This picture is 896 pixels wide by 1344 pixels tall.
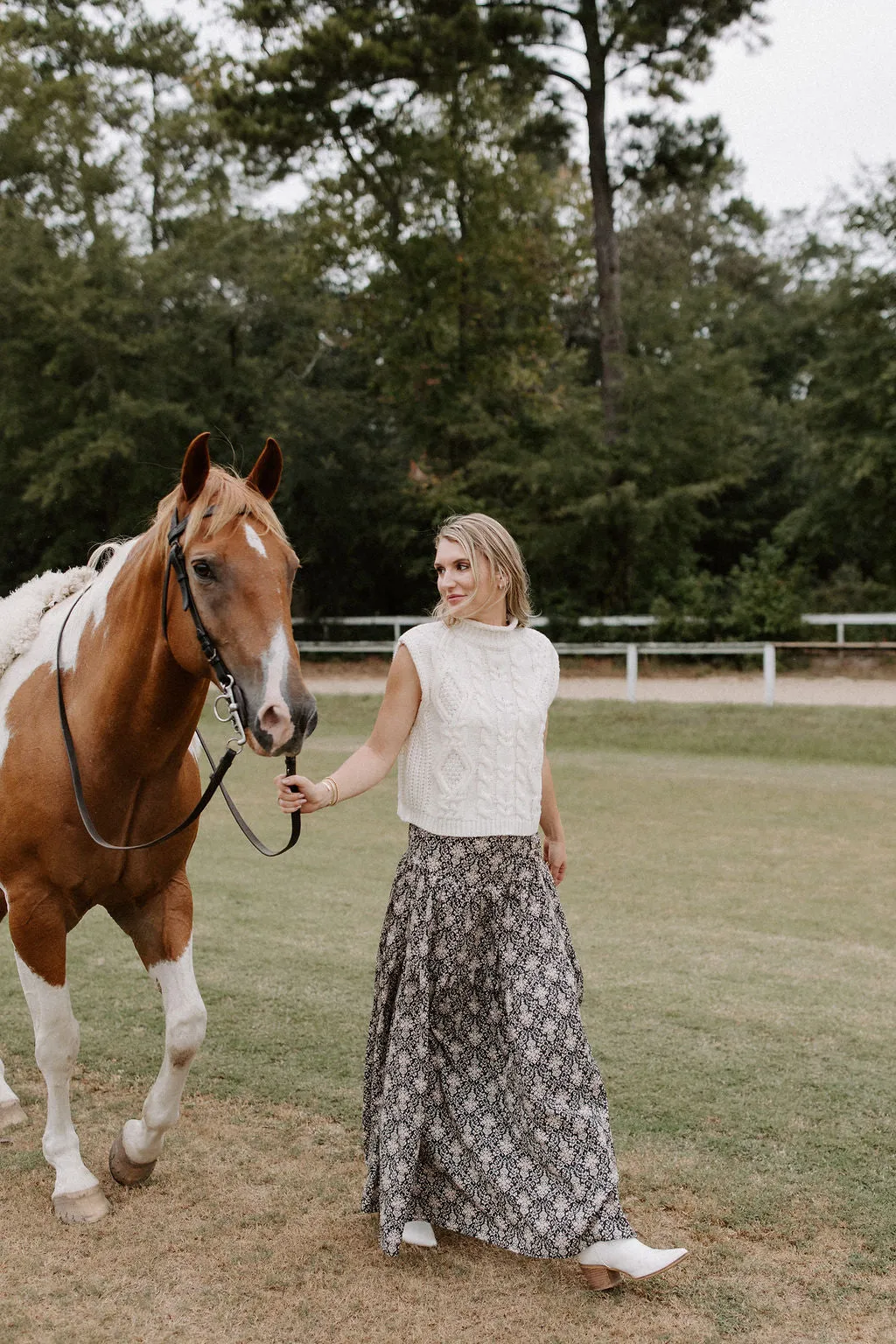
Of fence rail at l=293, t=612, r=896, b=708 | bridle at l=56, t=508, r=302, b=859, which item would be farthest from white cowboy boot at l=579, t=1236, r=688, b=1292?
fence rail at l=293, t=612, r=896, b=708

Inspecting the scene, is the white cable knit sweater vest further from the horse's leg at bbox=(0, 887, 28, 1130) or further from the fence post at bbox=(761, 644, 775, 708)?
the fence post at bbox=(761, 644, 775, 708)

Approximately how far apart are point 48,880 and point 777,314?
3255 cm

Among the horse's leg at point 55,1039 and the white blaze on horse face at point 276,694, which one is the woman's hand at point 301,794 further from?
the horse's leg at point 55,1039

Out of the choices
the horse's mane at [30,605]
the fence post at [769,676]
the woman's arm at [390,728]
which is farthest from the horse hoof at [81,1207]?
the fence post at [769,676]

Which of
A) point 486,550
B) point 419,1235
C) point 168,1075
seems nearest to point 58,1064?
point 168,1075

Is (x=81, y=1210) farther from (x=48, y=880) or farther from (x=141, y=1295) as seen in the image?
(x=48, y=880)

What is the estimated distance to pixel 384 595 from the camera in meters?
29.2

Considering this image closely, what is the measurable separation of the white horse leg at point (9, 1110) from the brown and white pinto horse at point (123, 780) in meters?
0.61

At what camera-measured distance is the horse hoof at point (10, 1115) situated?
13.0 feet

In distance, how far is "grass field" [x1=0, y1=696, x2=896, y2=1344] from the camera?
2791 millimetres

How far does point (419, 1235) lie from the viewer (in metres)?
3.03

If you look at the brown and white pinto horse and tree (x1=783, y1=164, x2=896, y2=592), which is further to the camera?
tree (x1=783, y1=164, x2=896, y2=592)

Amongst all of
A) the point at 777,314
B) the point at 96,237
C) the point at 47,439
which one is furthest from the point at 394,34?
the point at 777,314

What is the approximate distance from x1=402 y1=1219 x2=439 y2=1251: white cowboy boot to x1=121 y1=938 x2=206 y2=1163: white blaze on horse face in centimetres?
81
